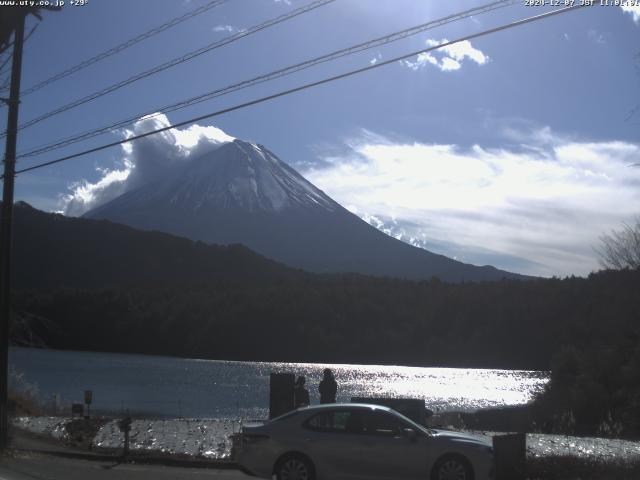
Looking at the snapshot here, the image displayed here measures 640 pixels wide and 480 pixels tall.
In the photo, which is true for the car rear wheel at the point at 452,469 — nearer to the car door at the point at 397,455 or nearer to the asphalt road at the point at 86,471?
the car door at the point at 397,455

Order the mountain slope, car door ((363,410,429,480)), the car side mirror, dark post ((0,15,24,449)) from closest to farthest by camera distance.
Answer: car door ((363,410,429,480)) → the car side mirror → dark post ((0,15,24,449)) → the mountain slope

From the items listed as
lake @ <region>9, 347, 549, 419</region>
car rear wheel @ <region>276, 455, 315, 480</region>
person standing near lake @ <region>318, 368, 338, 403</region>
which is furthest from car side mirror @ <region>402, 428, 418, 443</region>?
lake @ <region>9, 347, 549, 419</region>

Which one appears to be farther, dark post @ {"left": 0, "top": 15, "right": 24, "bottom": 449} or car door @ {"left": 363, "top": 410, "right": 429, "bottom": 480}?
dark post @ {"left": 0, "top": 15, "right": 24, "bottom": 449}

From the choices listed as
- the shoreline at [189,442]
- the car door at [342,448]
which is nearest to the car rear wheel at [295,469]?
the car door at [342,448]

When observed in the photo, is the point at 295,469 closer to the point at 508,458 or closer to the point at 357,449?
the point at 357,449

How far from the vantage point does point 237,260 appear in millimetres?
138500

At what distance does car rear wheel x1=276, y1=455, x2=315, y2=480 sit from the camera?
11711mm

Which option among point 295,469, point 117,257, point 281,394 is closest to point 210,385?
point 281,394

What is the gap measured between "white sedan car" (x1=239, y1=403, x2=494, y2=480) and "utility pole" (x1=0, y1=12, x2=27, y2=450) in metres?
7.27

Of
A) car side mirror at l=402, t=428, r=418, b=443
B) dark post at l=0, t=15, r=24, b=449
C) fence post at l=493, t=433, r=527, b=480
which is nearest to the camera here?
car side mirror at l=402, t=428, r=418, b=443

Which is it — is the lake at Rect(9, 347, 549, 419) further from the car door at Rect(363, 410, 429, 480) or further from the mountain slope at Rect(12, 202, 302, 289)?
the mountain slope at Rect(12, 202, 302, 289)

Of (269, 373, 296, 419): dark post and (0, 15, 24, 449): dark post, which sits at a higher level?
(0, 15, 24, 449): dark post

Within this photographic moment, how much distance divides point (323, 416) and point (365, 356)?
99.7m

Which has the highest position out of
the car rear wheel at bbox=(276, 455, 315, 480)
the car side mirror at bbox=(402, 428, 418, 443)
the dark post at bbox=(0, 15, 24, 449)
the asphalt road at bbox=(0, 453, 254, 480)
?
the dark post at bbox=(0, 15, 24, 449)
